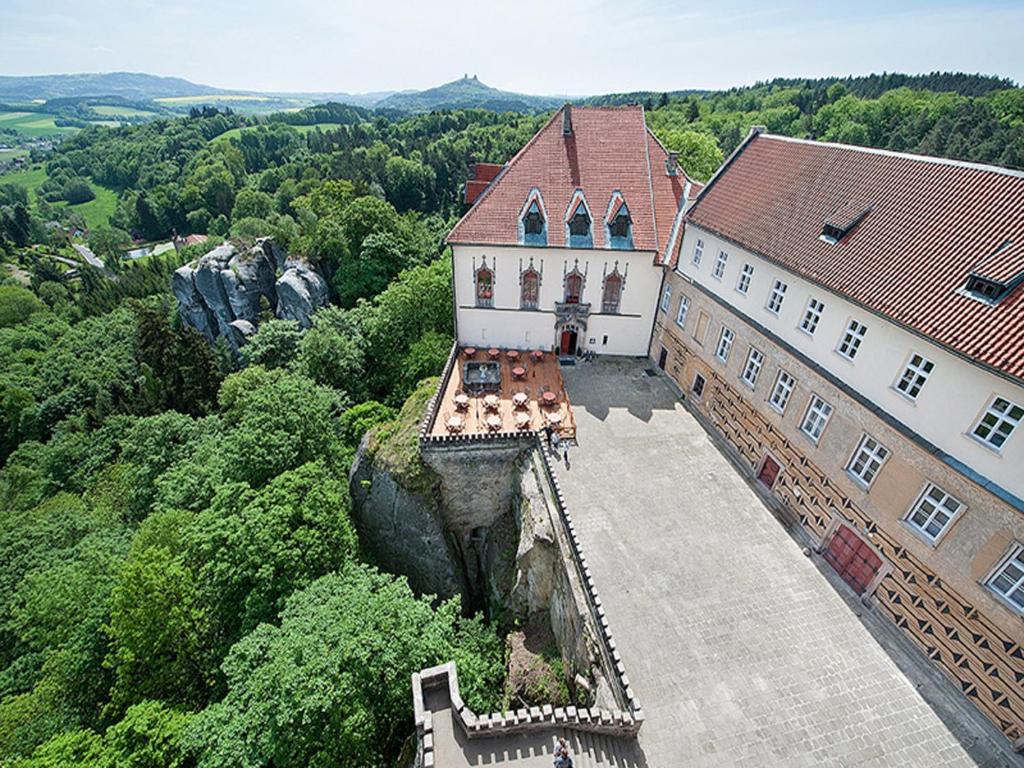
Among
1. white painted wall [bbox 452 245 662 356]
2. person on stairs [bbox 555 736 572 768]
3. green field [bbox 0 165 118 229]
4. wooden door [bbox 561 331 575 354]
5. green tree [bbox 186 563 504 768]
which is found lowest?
green field [bbox 0 165 118 229]

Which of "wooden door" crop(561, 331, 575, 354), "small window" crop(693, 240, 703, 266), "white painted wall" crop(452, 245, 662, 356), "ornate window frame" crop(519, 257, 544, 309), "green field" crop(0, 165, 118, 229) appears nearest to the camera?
"small window" crop(693, 240, 703, 266)

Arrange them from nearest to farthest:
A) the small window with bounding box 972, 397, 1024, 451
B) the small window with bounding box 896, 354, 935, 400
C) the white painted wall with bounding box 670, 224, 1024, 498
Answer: the small window with bounding box 972, 397, 1024, 451 → the white painted wall with bounding box 670, 224, 1024, 498 → the small window with bounding box 896, 354, 935, 400

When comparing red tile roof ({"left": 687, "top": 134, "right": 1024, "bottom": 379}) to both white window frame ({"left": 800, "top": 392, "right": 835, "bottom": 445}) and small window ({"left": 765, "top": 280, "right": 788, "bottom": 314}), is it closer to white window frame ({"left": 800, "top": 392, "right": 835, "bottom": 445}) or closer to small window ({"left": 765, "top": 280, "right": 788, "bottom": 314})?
small window ({"left": 765, "top": 280, "right": 788, "bottom": 314})

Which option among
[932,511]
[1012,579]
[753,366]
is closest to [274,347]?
[753,366]

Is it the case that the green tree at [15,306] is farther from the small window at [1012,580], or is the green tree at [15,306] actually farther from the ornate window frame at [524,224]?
the small window at [1012,580]

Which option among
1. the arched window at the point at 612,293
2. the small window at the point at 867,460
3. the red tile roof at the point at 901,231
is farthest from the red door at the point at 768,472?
the arched window at the point at 612,293

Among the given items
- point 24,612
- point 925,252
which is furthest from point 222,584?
point 925,252

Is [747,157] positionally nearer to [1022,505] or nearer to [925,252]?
[925,252]

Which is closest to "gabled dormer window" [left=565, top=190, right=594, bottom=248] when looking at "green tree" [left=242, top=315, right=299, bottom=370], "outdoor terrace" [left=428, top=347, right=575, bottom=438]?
"outdoor terrace" [left=428, top=347, right=575, bottom=438]
